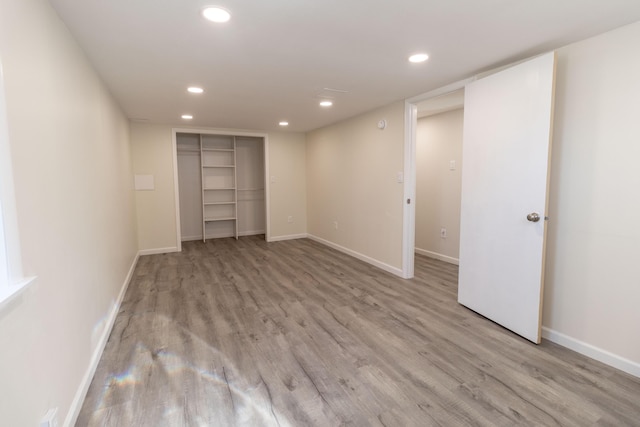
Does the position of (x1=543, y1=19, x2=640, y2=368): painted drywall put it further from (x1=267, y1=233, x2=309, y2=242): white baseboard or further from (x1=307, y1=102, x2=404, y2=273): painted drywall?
(x1=267, y1=233, x2=309, y2=242): white baseboard

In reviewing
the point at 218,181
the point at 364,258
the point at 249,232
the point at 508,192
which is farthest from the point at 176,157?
the point at 508,192

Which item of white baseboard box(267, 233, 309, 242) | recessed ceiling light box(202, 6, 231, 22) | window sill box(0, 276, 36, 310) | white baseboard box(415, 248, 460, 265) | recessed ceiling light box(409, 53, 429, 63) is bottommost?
white baseboard box(415, 248, 460, 265)

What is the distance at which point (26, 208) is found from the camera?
47.1 inches

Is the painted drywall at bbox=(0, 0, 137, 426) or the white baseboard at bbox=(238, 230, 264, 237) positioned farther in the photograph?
the white baseboard at bbox=(238, 230, 264, 237)

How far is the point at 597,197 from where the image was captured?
81.7 inches

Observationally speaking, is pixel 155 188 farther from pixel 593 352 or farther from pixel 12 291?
pixel 593 352

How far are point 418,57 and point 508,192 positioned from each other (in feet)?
4.17

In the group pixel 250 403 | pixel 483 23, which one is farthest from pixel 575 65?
pixel 250 403

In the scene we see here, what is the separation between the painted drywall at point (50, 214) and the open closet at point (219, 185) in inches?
141

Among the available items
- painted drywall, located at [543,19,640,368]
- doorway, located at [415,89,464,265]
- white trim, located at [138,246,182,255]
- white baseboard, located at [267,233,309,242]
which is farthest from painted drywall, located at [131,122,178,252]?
painted drywall, located at [543,19,640,368]

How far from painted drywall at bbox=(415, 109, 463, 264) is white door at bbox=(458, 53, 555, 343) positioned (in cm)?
161

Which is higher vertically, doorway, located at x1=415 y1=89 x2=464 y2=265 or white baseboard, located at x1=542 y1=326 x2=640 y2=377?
doorway, located at x1=415 y1=89 x2=464 y2=265

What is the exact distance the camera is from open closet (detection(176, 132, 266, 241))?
19.6 ft

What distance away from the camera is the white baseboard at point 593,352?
1.95m
